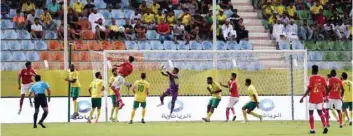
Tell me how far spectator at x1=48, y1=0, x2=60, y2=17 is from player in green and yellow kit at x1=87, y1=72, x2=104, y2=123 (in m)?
6.47

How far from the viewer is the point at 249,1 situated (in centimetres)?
4575

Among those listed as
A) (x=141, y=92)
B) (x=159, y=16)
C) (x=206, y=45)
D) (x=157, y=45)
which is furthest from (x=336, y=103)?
(x=159, y=16)

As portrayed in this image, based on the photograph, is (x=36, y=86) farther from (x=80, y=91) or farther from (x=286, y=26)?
(x=286, y=26)

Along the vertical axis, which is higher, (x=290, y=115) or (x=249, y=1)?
(x=249, y=1)

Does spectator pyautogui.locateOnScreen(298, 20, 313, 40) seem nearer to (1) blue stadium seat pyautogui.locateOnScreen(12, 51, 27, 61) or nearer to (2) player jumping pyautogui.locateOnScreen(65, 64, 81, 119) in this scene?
(2) player jumping pyautogui.locateOnScreen(65, 64, 81, 119)

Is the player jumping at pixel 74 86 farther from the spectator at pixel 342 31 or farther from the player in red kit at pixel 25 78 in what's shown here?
the spectator at pixel 342 31

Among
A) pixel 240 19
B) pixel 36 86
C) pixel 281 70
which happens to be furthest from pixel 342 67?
pixel 36 86

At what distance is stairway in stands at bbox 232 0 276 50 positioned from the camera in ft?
139

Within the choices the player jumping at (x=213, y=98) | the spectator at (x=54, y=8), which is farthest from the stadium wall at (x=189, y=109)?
the spectator at (x=54, y=8)

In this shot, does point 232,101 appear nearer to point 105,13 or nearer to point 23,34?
point 23,34

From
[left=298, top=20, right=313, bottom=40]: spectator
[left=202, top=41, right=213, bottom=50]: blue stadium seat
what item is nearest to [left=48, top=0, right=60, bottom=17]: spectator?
[left=202, top=41, right=213, bottom=50]: blue stadium seat

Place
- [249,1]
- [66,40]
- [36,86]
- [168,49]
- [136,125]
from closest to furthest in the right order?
[36,86]
[136,125]
[66,40]
[168,49]
[249,1]

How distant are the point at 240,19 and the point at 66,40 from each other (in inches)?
348

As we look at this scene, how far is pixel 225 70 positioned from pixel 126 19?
19.2 ft
